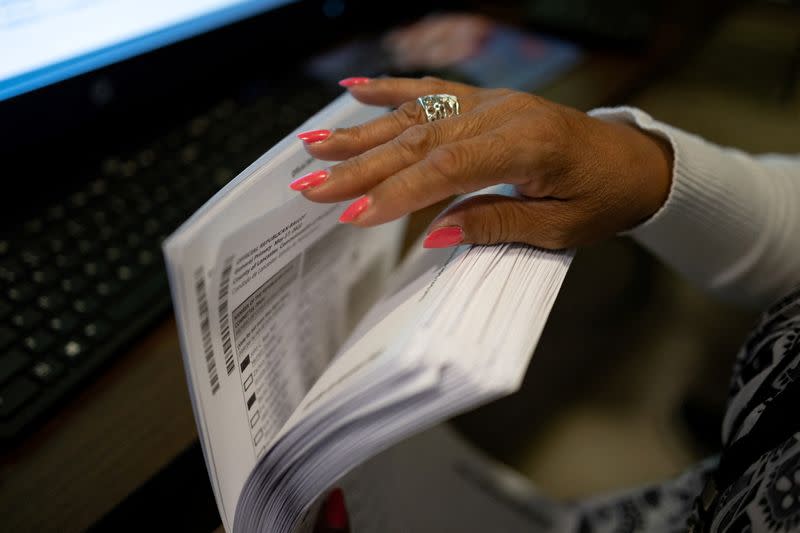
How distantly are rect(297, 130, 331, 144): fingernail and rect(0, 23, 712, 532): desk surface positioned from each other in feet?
0.66

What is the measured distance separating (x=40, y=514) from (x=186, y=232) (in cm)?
21

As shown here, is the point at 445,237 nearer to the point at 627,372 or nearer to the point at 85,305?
the point at 85,305

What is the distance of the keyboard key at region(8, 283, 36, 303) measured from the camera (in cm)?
40

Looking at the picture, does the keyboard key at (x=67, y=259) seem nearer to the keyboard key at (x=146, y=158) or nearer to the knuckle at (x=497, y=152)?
the keyboard key at (x=146, y=158)

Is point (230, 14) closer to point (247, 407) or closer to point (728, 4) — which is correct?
point (247, 407)

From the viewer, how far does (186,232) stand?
24 centimetres

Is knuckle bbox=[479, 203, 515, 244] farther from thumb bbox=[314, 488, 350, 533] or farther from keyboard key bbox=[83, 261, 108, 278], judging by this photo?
keyboard key bbox=[83, 261, 108, 278]

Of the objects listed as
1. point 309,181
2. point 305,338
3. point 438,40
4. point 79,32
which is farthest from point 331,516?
point 438,40

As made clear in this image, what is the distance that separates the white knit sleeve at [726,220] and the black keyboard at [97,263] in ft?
1.23

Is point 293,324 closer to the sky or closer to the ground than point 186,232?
closer to the ground

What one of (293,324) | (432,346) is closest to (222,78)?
(293,324)

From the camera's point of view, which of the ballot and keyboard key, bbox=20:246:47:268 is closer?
the ballot

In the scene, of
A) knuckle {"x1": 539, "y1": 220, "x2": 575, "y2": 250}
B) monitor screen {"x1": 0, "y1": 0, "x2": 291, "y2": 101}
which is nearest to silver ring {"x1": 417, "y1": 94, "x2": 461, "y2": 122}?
knuckle {"x1": 539, "y1": 220, "x2": 575, "y2": 250}

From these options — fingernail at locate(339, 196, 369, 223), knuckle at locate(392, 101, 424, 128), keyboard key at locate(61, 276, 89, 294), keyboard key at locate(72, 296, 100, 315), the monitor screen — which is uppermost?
the monitor screen
